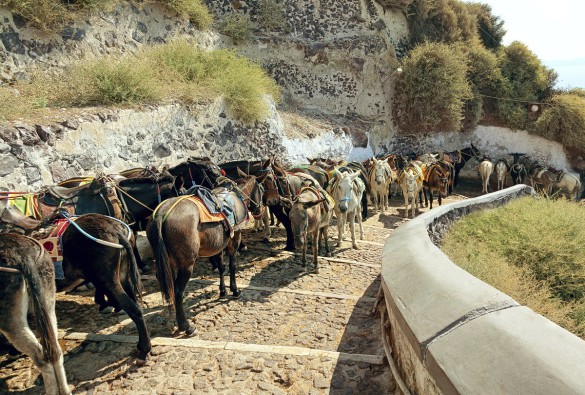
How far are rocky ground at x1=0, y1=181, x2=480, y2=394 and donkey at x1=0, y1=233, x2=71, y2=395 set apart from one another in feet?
1.58

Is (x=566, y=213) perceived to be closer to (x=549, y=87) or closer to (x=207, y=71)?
(x=207, y=71)

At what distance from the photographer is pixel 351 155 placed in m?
18.2

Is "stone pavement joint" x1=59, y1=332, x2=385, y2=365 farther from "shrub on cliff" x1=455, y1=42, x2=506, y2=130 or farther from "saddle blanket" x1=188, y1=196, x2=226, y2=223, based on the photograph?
"shrub on cliff" x1=455, y1=42, x2=506, y2=130

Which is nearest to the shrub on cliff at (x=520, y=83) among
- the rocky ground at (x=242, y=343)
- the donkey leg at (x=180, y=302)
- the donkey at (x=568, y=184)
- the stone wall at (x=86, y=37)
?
the donkey at (x=568, y=184)

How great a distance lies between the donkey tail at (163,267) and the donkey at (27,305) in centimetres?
119

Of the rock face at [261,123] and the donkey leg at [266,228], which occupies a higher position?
the rock face at [261,123]

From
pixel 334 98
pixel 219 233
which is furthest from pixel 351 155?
pixel 219 233

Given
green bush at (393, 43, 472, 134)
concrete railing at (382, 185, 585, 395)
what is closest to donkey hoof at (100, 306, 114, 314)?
concrete railing at (382, 185, 585, 395)

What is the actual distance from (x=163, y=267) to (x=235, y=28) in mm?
15447

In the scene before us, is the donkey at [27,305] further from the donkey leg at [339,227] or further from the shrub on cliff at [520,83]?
Result: the shrub on cliff at [520,83]

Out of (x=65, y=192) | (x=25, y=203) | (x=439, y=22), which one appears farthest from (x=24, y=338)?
(x=439, y=22)

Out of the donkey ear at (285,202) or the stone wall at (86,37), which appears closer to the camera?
the donkey ear at (285,202)

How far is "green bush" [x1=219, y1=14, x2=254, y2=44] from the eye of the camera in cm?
1709

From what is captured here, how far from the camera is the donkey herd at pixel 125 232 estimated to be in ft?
11.3
